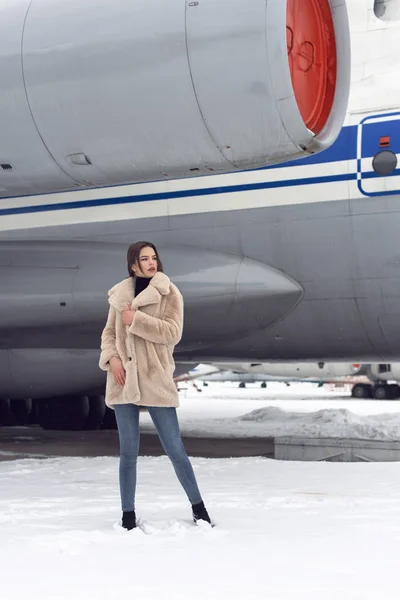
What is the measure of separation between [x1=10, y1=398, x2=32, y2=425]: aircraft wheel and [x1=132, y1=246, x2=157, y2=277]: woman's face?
27.4 feet

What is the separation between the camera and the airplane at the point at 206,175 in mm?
4055

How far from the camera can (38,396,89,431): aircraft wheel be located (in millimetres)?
11055

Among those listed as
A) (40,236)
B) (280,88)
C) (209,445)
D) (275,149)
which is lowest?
(209,445)

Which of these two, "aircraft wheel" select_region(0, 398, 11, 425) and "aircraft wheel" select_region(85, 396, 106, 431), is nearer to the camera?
"aircraft wheel" select_region(85, 396, 106, 431)

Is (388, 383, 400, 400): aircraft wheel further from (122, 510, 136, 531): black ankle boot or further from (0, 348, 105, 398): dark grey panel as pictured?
(122, 510, 136, 531): black ankle boot

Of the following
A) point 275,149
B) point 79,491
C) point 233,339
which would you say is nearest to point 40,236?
point 233,339

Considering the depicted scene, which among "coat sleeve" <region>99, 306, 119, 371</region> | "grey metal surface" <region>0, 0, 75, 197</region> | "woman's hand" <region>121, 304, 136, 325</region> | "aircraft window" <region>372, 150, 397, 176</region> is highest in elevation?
"grey metal surface" <region>0, 0, 75, 197</region>

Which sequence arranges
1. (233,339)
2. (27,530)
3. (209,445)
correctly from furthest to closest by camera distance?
1. (209,445)
2. (233,339)
3. (27,530)

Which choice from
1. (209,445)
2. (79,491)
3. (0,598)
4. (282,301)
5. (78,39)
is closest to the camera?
(0,598)

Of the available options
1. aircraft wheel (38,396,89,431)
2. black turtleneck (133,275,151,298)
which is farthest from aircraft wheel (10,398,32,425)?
black turtleneck (133,275,151,298)

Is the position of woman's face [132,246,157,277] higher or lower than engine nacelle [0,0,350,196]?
lower

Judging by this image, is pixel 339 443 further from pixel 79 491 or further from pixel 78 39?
pixel 78 39

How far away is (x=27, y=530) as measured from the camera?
3787 millimetres

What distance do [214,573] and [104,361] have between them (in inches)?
52.2
